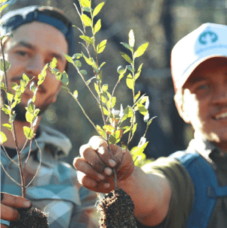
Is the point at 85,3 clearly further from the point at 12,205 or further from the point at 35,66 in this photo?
the point at 35,66

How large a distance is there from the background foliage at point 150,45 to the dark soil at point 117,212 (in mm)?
5334

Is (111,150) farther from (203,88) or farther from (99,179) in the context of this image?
(203,88)

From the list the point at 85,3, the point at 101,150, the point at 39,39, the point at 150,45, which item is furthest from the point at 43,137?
the point at 150,45

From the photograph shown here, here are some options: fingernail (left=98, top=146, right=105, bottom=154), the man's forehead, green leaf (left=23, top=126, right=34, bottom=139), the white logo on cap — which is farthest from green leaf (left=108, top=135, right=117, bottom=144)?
the man's forehead

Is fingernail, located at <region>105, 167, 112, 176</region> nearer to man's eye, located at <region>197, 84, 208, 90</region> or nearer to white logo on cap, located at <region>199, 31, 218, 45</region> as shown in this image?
man's eye, located at <region>197, 84, 208, 90</region>

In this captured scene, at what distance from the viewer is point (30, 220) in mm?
1057

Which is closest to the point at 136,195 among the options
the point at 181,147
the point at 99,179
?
the point at 99,179

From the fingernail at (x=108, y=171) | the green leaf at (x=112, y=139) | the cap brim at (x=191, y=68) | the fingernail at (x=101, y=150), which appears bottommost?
the fingernail at (x=108, y=171)

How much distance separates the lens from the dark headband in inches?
95.7

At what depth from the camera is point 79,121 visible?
7645 millimetres

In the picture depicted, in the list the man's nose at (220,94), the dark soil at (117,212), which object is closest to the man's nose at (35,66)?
the man's nose at (220,94)

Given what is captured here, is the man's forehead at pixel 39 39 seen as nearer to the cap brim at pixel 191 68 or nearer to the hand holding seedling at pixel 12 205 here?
the cap brim at pixel 191 68

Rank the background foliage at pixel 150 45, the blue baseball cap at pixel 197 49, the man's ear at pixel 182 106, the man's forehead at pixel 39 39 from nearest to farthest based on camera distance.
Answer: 1. the blue baseball cap at pixel 197 49
2. the man's ear at pixel 182 106
3. the man's forehead at pixel 39 39
4. the background foliage at pixel 150 45

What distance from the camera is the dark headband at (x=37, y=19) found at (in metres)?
2.43
